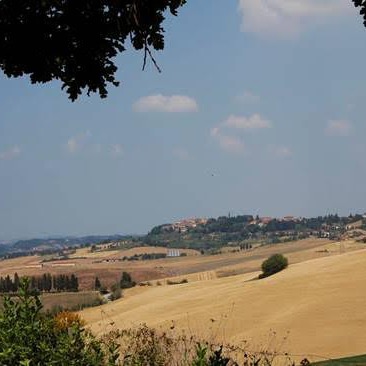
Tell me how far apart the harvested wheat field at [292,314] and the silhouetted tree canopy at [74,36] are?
34.7 feet

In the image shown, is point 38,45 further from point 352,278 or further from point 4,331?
point 352,278

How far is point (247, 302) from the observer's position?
39969 millimetres

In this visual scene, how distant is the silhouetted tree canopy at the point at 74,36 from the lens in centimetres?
446

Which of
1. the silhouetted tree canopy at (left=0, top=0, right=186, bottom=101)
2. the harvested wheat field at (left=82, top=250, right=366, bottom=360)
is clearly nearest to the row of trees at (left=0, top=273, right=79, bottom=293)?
the harvested wheat field at (left=82, top=250, right=366, bottom=360)

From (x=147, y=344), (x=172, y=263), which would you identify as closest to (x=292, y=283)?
(x=147, y=344)

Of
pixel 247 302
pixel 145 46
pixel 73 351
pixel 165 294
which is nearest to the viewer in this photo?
pixel 145 46

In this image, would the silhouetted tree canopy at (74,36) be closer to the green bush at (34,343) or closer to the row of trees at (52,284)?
the green bush at (34,343)

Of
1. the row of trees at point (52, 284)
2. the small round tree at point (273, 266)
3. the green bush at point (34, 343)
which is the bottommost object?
the row of trees at point (52, 284)

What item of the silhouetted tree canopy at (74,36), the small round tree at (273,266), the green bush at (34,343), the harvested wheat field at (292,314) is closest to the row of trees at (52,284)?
the small round tree at (273,266)

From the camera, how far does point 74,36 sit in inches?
184

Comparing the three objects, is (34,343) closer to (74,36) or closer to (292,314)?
(74,36)

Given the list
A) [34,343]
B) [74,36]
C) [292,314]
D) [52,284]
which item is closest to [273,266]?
[292,314]

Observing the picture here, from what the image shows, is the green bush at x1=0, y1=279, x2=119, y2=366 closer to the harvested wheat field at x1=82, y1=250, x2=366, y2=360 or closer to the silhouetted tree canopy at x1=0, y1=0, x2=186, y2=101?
the silhouetted tree canopy at x1=0, y1=0, x2=186, y2=101

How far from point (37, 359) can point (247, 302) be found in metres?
32.9
